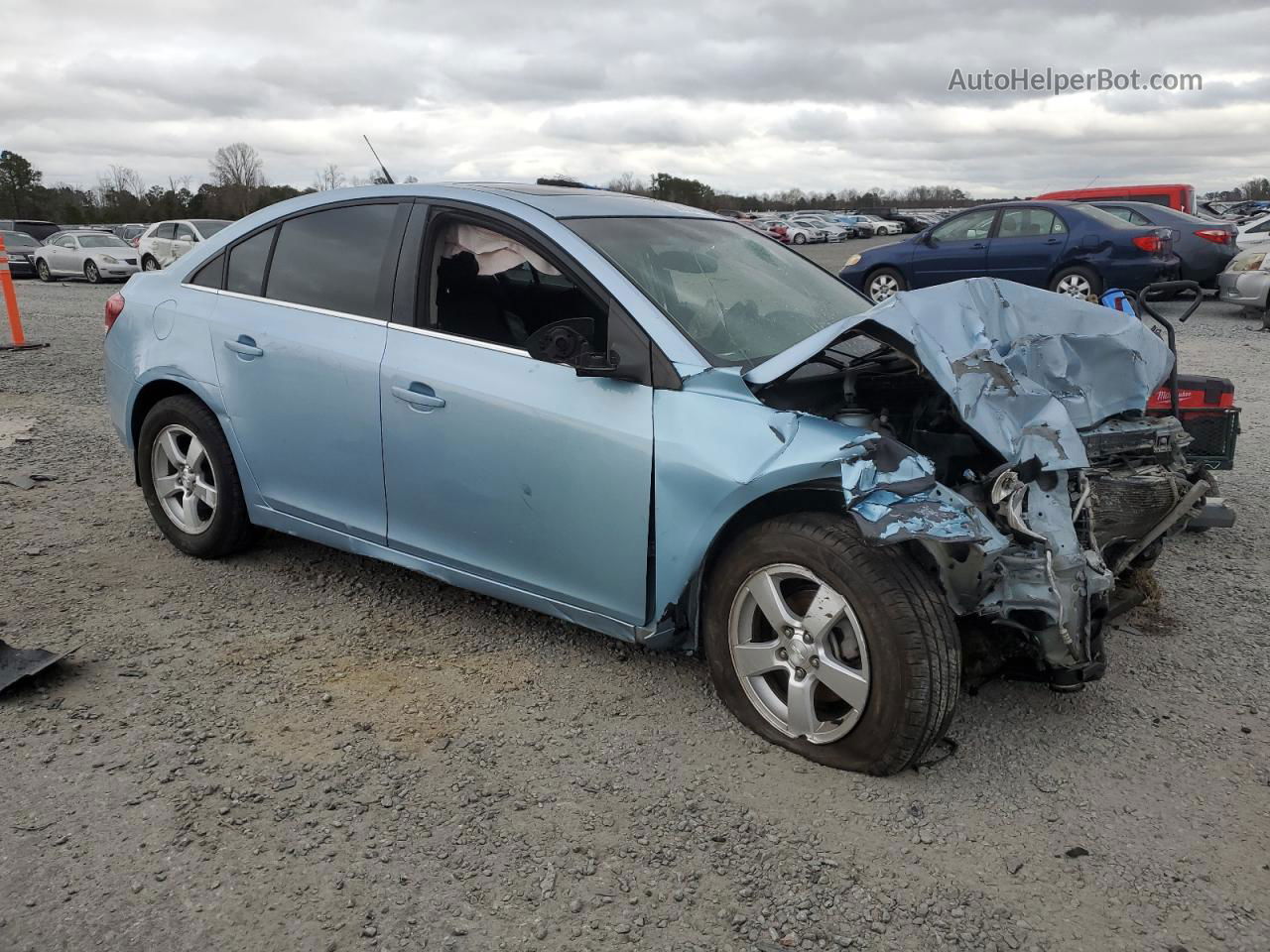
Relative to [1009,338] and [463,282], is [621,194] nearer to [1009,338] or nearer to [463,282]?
[463,282]

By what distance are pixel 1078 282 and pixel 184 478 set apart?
12.1 meters

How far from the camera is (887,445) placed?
2824 mm

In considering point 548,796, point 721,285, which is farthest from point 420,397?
point 548,796

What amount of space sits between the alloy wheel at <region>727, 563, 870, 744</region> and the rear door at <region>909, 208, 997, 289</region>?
11.9 metres

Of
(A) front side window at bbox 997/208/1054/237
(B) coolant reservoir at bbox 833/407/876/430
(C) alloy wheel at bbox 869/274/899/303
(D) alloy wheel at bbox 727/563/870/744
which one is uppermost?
(A) front side window at bbox 997/208/1054/237

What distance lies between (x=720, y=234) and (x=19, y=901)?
3.20 metres

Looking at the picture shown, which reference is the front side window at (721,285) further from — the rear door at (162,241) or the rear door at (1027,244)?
the rear door at (162,241)

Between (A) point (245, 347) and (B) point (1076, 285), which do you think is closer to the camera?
(A) point (245, 347)

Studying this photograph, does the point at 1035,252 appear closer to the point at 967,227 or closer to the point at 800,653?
the point at 967,227

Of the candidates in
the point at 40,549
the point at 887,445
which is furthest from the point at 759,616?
the point at 40,549

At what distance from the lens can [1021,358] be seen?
10.7 ft

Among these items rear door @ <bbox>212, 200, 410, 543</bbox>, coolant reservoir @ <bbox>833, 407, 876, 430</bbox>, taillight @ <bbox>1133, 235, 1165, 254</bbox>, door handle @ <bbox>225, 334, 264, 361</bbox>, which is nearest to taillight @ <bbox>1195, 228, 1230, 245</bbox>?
taillight @ <bbox>1133, 235, 1165, 254</bbox>

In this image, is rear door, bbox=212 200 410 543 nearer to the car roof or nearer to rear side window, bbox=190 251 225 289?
rear side window, bbox=190 251 225 289

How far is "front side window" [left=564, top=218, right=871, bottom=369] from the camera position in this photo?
341cm
